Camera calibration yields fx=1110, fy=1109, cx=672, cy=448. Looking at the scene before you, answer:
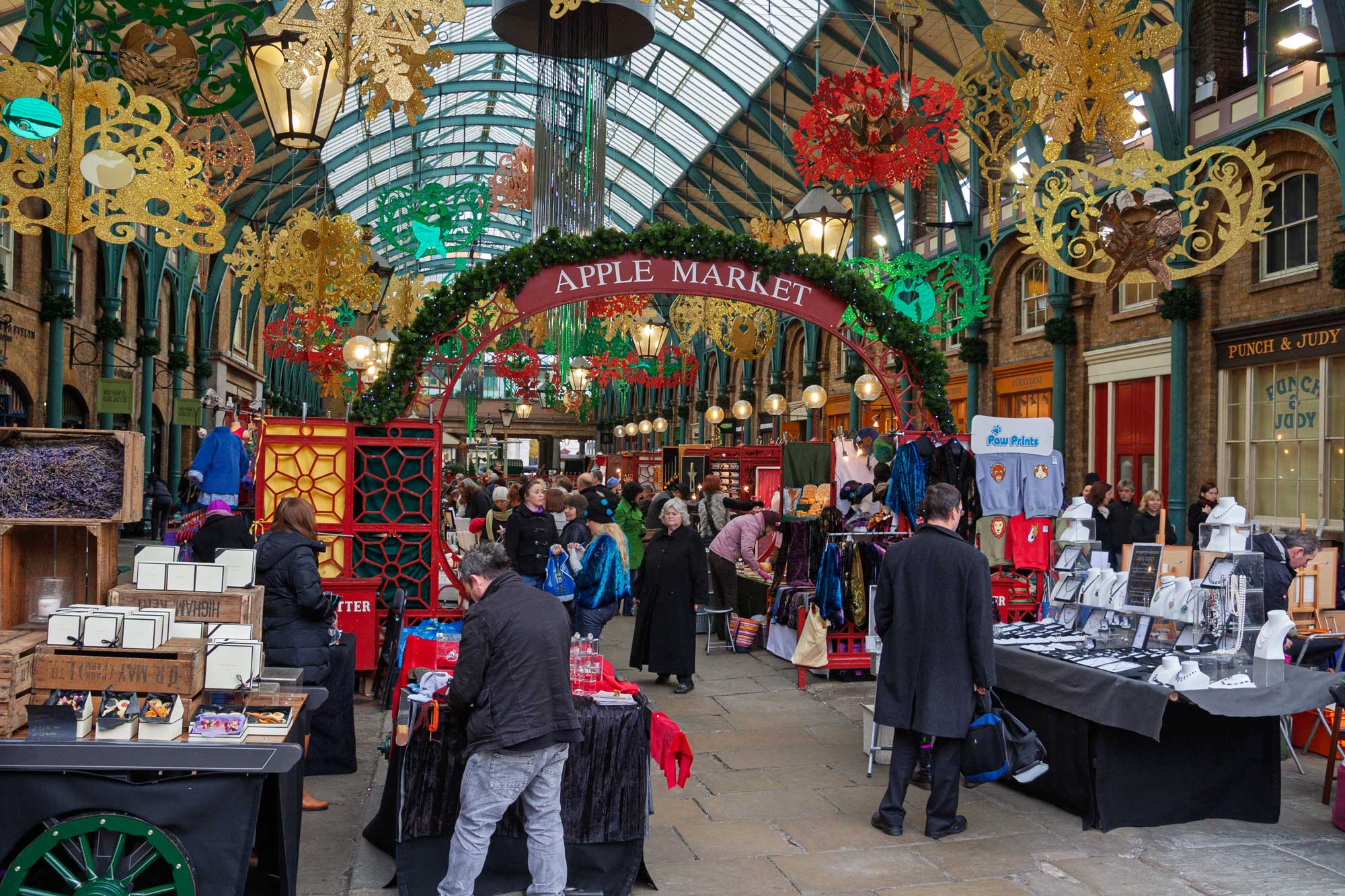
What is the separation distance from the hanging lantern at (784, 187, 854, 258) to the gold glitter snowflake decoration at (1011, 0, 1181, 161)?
2.43 meters

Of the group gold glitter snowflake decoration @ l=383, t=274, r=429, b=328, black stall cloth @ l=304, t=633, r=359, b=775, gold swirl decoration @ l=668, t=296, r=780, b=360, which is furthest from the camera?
gold swirl decoration @ l=668, t=296, r=780, b=360

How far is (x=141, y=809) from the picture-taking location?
12.0 ft

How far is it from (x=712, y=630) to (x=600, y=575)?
3274 mm

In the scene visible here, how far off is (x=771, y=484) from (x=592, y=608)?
10454 millimetres

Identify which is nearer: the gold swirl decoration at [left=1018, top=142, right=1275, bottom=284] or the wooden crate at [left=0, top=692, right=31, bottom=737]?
the wooden crate at [left=0, top=692, right=31, bottom=737]

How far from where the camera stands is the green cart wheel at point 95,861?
139 inches

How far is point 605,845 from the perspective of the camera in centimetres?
447

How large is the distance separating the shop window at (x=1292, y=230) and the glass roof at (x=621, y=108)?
26.5 ft

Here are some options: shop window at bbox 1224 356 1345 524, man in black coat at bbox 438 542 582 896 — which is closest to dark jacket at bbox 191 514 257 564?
man in black coat at bbox 438 542 582 896

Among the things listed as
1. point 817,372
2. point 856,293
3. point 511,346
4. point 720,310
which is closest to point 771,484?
point 720,310

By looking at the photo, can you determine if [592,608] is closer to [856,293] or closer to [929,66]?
[856,293]

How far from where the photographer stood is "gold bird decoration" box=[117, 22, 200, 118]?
220 inches

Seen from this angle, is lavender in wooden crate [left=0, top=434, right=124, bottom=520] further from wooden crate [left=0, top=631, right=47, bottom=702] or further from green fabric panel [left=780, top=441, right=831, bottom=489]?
green fabric panel [left=780, top=441, right=831, bottom=489]

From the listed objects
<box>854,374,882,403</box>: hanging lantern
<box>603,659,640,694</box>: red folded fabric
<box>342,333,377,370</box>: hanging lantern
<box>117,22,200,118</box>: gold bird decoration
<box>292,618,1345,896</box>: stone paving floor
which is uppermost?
<box>117,22,200,118</box>: gold bird decoration
